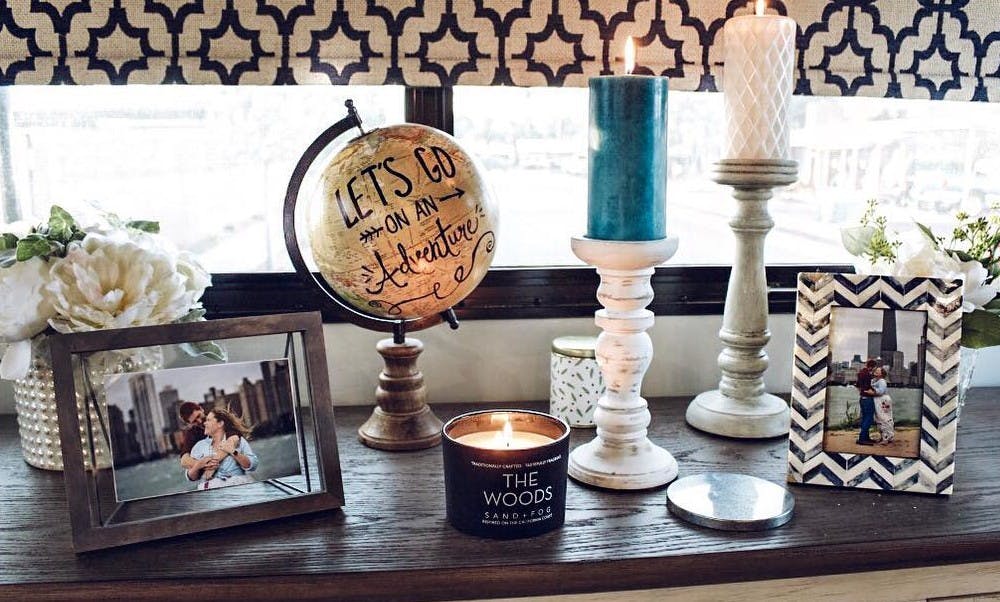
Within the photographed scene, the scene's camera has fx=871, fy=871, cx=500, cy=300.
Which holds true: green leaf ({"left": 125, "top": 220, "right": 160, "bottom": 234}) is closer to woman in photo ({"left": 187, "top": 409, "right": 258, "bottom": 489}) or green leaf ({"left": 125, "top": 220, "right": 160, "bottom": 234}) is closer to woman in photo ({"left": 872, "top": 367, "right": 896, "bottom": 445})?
woman in photo ({"left": 187, "top": 409, "right": 258, "bottom": 489})

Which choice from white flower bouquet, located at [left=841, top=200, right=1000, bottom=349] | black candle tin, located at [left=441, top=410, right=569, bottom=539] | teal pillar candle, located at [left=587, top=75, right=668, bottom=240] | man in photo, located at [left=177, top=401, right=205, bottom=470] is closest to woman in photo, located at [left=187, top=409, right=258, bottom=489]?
man in photo, located at [left=177, top=401, right=205, bottom=470]

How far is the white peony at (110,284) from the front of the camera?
102cm

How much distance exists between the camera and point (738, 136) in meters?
1.24

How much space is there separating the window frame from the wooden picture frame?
0.33m

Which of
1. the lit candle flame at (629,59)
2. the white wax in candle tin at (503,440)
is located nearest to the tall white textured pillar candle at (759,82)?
the lit candle flame at (629,59)

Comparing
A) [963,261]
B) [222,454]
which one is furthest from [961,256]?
[222,454]

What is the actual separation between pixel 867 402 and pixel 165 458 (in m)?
0.84

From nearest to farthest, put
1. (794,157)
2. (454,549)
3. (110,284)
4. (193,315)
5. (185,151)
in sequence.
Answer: (454,549), (110,284), (193,315), (185,151), (794,157)

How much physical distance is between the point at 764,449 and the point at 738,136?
0.45 m

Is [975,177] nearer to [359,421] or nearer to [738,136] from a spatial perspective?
[738,136]

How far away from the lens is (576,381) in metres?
1.31

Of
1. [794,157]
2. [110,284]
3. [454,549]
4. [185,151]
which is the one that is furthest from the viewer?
[794,157]

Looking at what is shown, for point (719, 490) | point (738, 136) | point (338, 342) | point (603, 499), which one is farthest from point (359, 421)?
point (738, 136)

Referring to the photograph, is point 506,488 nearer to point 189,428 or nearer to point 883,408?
point 189,428
